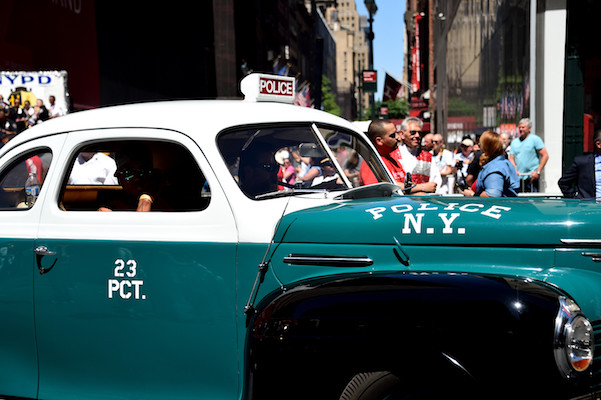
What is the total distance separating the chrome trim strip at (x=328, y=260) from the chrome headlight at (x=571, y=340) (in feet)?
2.93

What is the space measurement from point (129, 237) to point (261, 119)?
3.16 feet

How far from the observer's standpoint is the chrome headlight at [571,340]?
2.50 metres

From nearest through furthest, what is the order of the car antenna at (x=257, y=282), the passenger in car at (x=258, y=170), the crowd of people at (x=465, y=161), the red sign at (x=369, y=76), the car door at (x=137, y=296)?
the car antenna at (x=257, y=282), the car door at (x=137, y=296), the passenger in car at (x=258, y=170), the crowd of people at (x=465, y=161), the red sign at (x=369, y=76)

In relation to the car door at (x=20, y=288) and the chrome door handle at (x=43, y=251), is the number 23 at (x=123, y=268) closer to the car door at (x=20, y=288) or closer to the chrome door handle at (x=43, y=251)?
the chrome door handle at (x=43, y=251)

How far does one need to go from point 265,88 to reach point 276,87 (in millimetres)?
146

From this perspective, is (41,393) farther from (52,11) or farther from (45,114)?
(52,11)

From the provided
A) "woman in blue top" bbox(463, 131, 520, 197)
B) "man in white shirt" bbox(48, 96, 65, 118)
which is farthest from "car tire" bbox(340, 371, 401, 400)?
"man in white shirt" bbox(48, 96, 65, 118)

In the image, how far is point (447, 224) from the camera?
316cm

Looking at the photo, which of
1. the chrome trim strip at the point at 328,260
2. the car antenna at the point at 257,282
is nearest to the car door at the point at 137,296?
the car antenna at the point at 257,282

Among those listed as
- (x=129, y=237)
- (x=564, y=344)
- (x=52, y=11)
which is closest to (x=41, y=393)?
(x=129, y=237)

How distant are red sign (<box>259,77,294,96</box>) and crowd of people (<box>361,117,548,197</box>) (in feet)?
2.44

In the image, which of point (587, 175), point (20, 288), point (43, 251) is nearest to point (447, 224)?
point (43, 251)

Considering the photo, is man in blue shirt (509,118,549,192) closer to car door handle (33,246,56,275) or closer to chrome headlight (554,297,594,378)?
car door handle (33,246,56,275)

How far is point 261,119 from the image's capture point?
3.91 m
